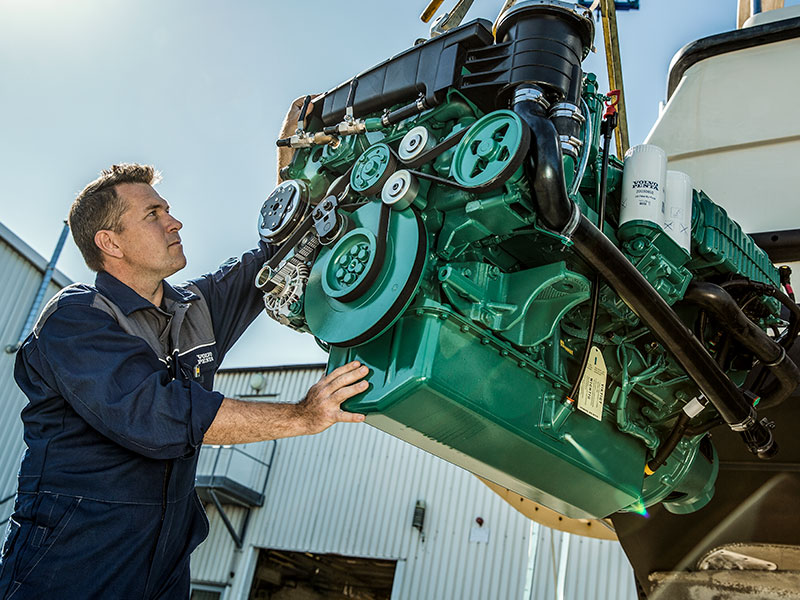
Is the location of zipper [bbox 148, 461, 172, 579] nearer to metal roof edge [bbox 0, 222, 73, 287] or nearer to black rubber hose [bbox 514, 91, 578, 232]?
black rubber hose [bbox 514, 91, 578, 232]

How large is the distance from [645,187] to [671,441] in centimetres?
85

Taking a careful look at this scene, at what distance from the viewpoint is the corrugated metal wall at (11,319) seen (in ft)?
27.0

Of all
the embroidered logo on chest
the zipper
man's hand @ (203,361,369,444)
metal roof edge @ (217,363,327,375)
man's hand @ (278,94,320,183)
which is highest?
metal roof edge @ (217,363,327,375)

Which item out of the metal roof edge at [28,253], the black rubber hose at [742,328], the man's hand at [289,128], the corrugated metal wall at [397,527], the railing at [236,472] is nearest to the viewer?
the black rubber hose at [742,328]

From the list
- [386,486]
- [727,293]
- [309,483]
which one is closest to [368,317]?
[727,293]

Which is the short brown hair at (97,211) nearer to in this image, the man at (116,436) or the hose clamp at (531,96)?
the man at (116,436)

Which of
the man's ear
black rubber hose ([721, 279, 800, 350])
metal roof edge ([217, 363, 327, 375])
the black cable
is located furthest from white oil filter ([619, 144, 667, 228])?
metal roof edge ([217, 363, 327, 375])

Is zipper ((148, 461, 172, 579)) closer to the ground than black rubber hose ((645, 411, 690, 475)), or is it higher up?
closer to the ground

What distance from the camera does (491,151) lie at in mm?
1658

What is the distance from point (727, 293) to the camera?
83.4 inches

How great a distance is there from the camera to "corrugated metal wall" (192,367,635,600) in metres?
9.48

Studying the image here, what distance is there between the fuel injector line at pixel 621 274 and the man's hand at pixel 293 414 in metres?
0.63

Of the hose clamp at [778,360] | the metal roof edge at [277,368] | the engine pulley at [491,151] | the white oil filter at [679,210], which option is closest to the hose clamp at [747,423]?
the hose clamp at [778,360]

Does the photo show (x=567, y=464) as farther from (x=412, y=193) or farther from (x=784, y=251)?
(x=784, y=251)
